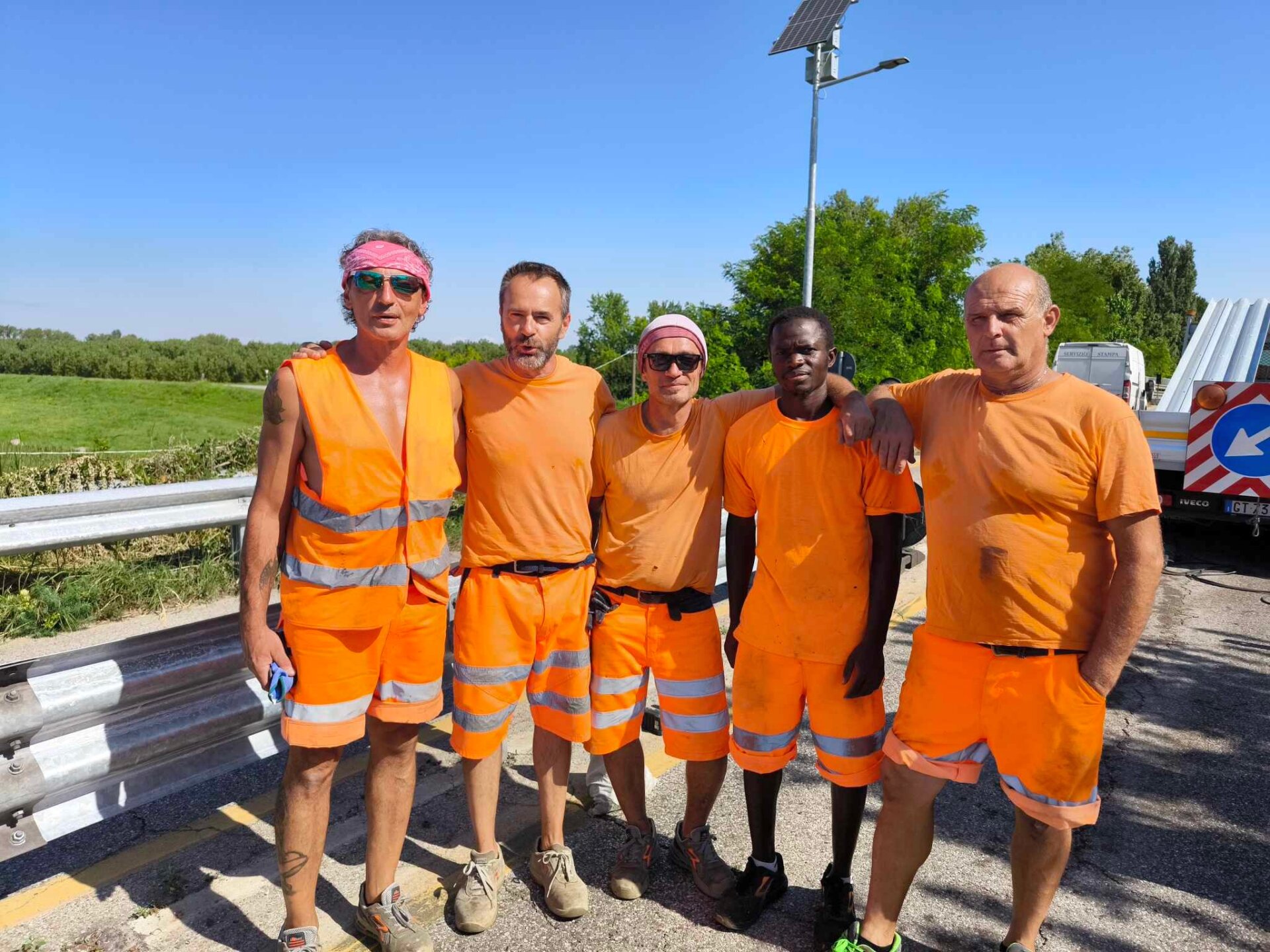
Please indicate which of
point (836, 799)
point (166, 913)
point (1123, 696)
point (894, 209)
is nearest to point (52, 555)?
point (166, 913)

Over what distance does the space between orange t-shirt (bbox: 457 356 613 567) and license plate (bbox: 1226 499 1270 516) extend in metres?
7.50

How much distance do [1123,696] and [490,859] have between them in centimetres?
388

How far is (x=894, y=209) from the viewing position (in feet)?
142

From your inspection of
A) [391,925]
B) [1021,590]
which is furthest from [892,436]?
[391,925]

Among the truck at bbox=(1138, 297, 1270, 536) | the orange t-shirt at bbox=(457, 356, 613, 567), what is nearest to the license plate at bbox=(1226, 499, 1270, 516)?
the truck at bbox=(1138, 297, 1270, 536)

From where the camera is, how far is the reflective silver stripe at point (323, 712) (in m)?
2.30

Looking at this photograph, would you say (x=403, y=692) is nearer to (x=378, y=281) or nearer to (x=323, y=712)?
(x=323, y=712)

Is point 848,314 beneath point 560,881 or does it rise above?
above

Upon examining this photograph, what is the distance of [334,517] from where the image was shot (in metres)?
2.32

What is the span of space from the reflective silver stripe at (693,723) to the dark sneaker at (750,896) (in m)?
0.45

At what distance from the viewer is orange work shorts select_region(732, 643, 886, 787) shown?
2535 millimetres

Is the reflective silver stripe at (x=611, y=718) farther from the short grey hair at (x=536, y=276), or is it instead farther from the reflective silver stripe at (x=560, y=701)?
the short grey hair at (x=536, y=276)

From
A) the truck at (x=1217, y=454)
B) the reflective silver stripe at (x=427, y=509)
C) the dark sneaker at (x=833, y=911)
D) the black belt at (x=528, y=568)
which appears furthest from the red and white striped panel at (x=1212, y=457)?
the reflective silver stripe at (x=427, y=509)

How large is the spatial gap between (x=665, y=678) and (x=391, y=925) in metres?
1.11
